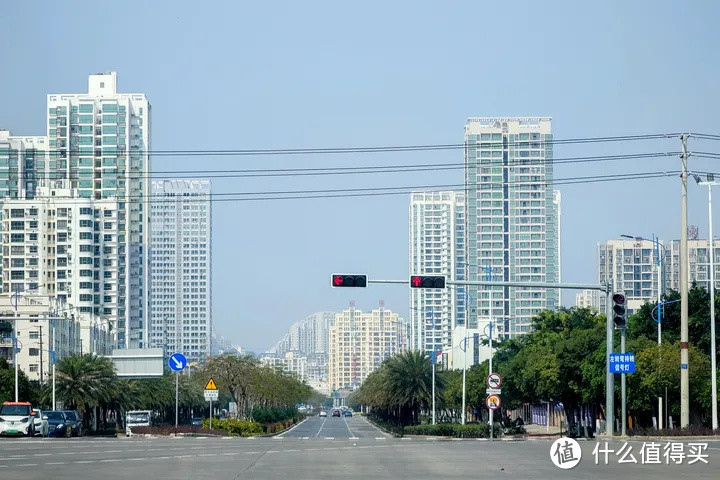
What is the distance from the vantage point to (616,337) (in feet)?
233

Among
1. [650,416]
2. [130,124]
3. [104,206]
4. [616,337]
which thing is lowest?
[650,416]

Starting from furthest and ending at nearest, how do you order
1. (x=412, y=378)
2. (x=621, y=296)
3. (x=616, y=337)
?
(x=412, y=378) < (x=616, y=337) < (x=621, y=296)

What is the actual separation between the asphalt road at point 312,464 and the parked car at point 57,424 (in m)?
19.4

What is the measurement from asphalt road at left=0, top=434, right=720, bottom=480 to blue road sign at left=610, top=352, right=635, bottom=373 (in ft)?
19.2

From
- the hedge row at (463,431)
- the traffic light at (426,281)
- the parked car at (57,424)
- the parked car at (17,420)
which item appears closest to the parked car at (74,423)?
the parked car at (57,424)

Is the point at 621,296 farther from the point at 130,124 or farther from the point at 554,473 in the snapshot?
the point at 130,124

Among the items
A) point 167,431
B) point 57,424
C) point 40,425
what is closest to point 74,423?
point 57,424

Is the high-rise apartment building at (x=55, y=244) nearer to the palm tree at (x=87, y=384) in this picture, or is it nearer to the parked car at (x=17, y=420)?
the palm tree at (x=87, y=384)

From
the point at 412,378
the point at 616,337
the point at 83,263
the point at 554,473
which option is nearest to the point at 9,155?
the point at 83,263

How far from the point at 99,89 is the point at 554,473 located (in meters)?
171

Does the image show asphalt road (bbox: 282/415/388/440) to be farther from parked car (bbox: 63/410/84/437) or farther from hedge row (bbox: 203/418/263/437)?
parked car (bbox: 63/410/84/437)

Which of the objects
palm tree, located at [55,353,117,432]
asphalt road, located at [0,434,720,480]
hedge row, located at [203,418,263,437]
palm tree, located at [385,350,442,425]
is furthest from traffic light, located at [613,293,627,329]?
palm tree, located at [55,353,117,432]

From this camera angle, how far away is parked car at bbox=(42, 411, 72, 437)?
173 feet

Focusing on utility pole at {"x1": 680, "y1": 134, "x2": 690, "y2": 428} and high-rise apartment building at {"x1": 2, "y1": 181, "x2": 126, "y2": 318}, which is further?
high-rise apartment building at {"x1": 2, "y1": 181, "x2": 126, "y2": 318}
